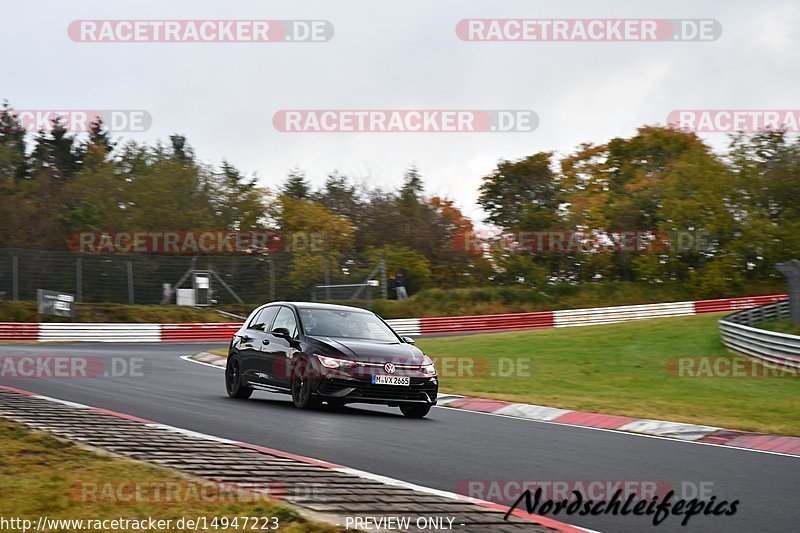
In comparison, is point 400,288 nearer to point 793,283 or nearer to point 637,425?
point 793,283

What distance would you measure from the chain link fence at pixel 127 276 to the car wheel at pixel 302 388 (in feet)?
85.4

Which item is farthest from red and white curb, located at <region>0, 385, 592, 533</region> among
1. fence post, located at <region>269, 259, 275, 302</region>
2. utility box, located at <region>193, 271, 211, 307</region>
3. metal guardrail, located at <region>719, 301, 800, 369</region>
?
fence post, located at <region>269, 259, 275, 302</region>

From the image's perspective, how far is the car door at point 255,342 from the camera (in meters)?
14.2

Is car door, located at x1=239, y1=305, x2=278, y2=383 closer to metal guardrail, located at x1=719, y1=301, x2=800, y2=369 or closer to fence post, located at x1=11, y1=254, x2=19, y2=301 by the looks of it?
metal guardrail, located at x1=719, y1=301, x2=800, y2=369

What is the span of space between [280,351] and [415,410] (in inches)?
81.3

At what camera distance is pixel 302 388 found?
13.0 metres

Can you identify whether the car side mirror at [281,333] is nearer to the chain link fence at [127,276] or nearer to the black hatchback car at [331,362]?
the black hatchback car at [331,362]

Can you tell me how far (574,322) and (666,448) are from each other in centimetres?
3300

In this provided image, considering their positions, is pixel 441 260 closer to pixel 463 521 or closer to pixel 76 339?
pixel 76 339

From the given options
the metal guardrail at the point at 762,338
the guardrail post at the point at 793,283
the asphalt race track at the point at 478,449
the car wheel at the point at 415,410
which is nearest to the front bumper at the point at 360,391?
the asphalt race track at the point at 478,449

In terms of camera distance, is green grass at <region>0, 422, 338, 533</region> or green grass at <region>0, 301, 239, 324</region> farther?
green grass at <region>0, 301, 239, 324</region>

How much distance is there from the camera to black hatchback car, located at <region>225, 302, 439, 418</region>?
12617mm

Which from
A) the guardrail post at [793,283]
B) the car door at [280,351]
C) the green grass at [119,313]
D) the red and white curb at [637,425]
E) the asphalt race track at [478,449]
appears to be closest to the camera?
the asphalt race track at [478,449]

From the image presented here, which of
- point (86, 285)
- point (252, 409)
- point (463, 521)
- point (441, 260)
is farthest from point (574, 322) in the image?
point (463, 521)
